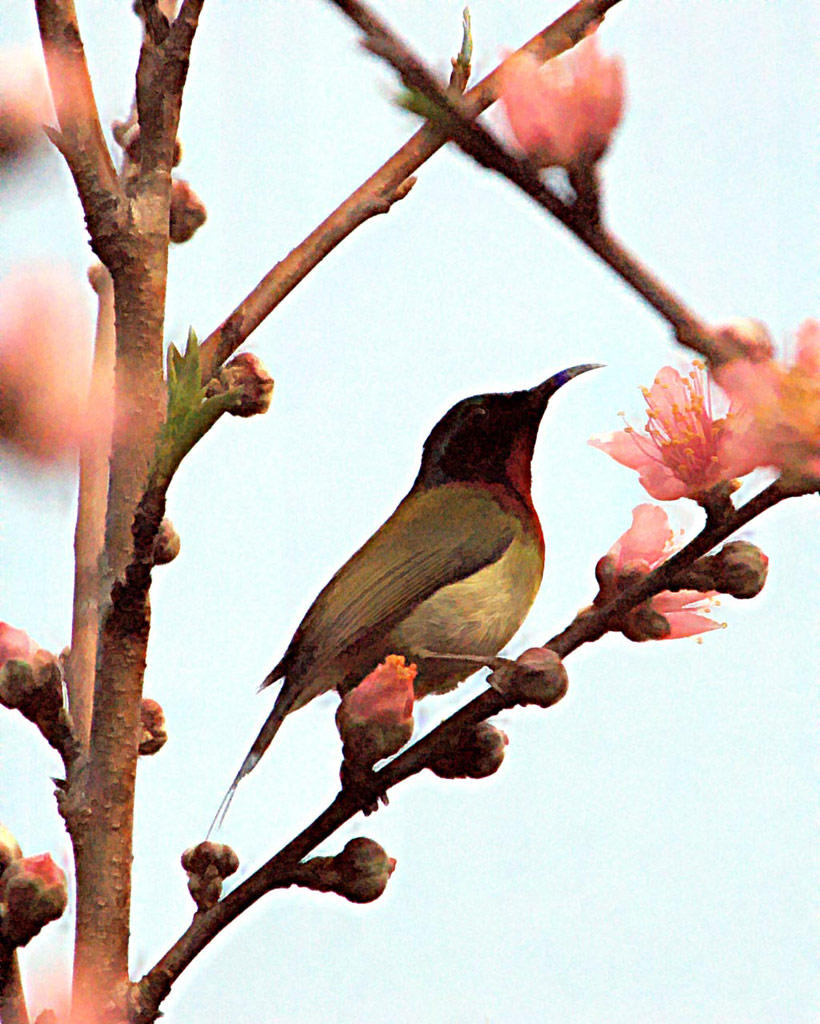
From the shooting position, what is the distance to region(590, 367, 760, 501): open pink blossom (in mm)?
541

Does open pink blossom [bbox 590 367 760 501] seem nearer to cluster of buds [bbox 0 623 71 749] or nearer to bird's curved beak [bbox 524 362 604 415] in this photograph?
bird's curved beak [bbox 524 362 604 415]

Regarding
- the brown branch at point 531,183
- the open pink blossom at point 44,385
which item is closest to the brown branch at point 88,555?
the open pink blossom at point 44,385

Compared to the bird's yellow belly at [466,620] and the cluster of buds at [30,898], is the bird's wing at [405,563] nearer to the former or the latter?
the bird's yellow belly at [466,620]

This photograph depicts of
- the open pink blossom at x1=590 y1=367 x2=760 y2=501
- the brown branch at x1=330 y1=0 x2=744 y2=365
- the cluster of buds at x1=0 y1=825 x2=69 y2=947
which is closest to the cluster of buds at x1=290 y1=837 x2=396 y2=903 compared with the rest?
the cluster of buds at x1=0 y1=825 x2=69 y2=947

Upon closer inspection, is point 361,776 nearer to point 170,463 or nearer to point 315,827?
point 315,827

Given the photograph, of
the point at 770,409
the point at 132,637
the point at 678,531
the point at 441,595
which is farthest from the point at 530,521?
the point at 770,409

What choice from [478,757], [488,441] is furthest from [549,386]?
[478,757]

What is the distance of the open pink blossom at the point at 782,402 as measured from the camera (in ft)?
1.40

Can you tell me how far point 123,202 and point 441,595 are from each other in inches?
13.9

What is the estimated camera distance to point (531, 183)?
0.41m

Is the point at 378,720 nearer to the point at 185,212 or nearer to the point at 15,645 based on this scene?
the point at 15,645

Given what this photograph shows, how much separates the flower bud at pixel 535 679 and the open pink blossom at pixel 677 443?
0.30 feet

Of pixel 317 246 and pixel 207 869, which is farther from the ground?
pixel 317 246

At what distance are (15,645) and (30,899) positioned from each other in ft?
0.42
